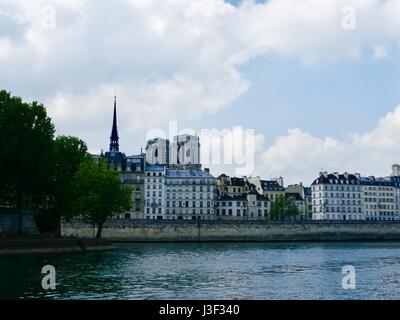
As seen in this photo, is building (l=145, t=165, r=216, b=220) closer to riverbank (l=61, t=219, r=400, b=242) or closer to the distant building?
riverbank (l=61, t=219, r=400, b=242)

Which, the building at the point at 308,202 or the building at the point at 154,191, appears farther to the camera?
the building at the point at 308,202

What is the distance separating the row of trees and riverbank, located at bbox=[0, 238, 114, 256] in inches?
198

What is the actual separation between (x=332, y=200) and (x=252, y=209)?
25513 millimetres

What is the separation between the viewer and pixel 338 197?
164250mm

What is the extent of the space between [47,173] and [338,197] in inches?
4407

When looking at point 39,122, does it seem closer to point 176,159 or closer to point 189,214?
point 189,214

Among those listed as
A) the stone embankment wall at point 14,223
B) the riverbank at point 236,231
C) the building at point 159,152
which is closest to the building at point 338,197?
the riverbank at point 236,231

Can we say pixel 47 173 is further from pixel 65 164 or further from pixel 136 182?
pixel 136 182

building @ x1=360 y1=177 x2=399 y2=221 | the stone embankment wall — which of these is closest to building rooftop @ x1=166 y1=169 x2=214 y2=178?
building @ x1=360 y1=177 x2=399 y2=221

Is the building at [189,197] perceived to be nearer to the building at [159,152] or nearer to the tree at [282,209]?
the tree at [282,209]

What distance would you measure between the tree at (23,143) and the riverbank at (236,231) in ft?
131

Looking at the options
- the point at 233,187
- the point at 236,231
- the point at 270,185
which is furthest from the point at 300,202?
the point at 236,231

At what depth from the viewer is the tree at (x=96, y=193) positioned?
249ft

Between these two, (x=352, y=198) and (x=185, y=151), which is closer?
(x=352, y=198)
